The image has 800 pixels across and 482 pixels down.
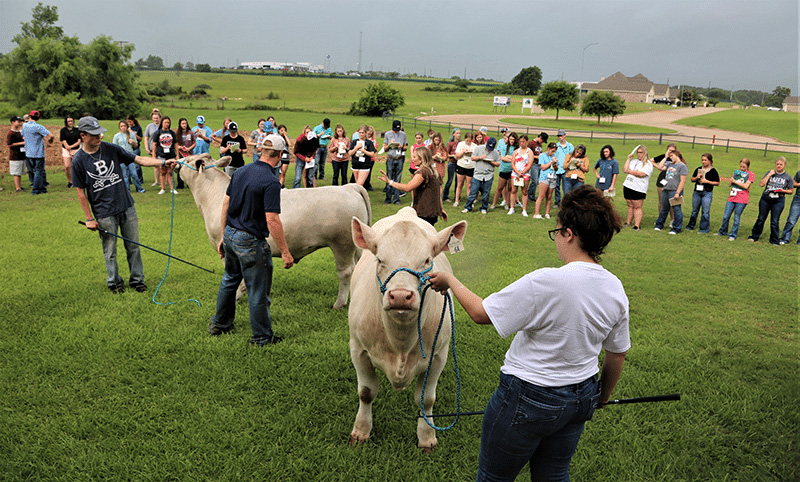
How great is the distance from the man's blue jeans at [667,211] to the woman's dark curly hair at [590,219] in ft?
38.6

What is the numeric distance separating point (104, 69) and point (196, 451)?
5706 cm

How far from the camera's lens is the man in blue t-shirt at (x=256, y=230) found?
5.54 meters

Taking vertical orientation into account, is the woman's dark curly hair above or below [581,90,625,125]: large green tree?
below

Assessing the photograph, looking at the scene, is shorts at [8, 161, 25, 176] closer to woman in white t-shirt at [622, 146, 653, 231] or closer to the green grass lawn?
woman in white t-shirt at [622, 146, 653, 231]

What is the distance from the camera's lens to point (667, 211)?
42.7 ft

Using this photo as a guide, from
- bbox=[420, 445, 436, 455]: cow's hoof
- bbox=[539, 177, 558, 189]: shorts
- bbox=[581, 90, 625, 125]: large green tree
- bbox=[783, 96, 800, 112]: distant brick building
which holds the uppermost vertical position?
bbox=[783, 96, 800, 112]: distant brick building

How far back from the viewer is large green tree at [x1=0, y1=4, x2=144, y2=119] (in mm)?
46344

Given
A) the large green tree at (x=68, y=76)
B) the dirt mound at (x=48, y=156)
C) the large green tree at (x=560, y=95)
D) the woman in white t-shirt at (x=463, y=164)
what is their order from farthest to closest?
the large green tree at (x=560, y=95), the large green tree at (x=68, y=76), the dirt mound at (x=48, y=156), the woman in white t-shirt at (x=463, y=164)

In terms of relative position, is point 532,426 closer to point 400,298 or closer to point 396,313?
point 400,298

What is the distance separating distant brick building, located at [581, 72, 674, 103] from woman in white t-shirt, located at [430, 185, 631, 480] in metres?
143

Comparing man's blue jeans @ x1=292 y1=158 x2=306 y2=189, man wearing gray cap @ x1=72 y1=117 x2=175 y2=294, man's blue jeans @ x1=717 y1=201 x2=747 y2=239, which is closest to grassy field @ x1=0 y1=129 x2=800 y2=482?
man wearing gray cap @ x1=72 y1=117 x2=175 y2=294

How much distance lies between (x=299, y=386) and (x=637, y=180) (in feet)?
35.1

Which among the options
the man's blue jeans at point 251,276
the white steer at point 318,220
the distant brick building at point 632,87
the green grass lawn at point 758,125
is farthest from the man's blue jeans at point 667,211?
the distant brick building at point 632,87

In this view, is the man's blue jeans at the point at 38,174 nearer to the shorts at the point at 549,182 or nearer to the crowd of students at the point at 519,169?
the crowd of students at the point at 519,169
